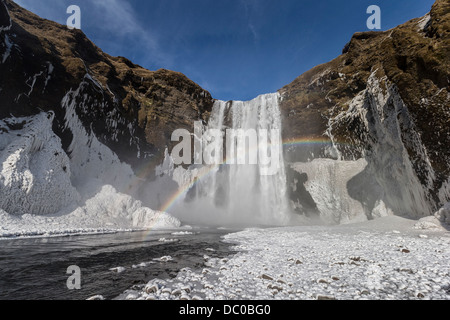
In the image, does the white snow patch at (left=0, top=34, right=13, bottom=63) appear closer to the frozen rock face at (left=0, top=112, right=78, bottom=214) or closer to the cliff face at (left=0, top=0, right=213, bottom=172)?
the cliff face at (left=0, top=0, right=213, bottom=172)

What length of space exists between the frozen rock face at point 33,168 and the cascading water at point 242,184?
22.0 metres

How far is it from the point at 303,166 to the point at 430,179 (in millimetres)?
21878

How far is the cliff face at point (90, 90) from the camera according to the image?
802 inches

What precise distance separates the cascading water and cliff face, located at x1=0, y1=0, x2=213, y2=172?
713cm

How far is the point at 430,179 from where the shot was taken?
15.0 metres

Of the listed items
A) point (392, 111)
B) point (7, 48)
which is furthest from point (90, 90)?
point (392, 111)

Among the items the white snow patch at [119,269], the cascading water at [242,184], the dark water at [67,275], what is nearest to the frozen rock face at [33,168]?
the dark water at [67,275]

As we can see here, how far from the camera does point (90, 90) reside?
27.0m

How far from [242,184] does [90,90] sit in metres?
29.7

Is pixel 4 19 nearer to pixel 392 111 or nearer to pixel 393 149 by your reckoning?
pixel 392 111

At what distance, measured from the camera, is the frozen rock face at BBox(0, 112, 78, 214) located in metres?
16.9

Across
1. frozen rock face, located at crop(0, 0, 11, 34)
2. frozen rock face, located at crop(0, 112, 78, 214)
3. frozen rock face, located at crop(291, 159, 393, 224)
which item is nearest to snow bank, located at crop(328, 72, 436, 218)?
frozen rock face, located at crop(291, 159, 393, 224)
